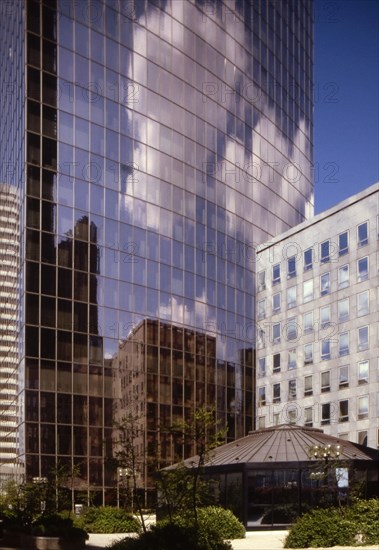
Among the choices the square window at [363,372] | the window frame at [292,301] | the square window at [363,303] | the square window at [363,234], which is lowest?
the square window at [363,372]

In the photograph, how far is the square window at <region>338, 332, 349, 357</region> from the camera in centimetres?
8888

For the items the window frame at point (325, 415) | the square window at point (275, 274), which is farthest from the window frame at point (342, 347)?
the square window at point (275, 274)

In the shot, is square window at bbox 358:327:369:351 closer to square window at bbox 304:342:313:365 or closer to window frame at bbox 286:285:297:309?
square window at bbox 304:342:313:365

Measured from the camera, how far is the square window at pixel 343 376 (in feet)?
289

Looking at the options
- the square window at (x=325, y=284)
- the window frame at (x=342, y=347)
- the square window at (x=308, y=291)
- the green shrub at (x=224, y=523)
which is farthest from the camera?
the square window at (x=308, y=291)

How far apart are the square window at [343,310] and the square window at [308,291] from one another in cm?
526

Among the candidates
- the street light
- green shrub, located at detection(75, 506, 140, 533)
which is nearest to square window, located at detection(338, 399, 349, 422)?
green shrub, located at detection(75, 506, 140, 533)

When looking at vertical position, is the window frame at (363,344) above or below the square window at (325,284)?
below

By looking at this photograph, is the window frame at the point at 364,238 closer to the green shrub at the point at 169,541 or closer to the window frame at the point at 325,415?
the window frame at the point at 325,415

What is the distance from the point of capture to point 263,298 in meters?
106

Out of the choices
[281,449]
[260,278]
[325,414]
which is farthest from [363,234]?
[281,449]

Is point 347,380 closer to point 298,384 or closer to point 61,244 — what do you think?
point 298,384

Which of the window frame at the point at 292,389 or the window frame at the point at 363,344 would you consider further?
the window frame at the point at 292,389

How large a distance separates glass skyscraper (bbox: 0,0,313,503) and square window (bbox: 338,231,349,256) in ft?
60.0
